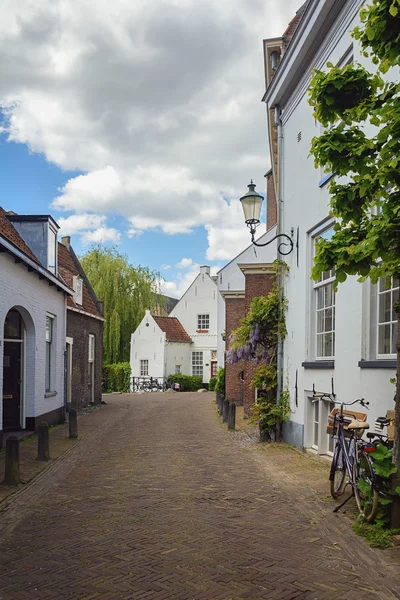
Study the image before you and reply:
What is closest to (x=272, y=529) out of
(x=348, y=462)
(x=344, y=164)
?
(x=348, y=462)

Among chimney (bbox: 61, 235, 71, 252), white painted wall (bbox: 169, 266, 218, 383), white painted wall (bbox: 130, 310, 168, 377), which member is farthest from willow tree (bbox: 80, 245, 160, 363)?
chimney (bbox: 61, 235, 71, 252)

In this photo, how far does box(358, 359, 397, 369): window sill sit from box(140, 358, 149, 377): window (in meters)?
36.6

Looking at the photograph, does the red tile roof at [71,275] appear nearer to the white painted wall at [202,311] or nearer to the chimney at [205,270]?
the white painted wall at [202,311]

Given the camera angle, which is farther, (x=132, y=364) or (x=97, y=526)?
(x=132, y=364)

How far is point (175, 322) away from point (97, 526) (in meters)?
40.4

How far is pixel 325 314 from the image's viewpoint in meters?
10.0

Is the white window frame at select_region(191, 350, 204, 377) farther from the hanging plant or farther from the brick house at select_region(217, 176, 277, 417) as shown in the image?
the hanging plant

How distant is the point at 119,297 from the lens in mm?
40375

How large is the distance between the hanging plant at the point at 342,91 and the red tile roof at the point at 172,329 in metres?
37.7

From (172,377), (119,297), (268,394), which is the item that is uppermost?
(119,297)

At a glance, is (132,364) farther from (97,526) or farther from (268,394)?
(97,526)

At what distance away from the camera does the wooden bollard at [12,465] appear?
26.2 feet

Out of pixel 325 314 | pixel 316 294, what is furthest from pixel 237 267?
pixel 325 314

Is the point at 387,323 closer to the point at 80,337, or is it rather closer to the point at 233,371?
the point at 80,337
